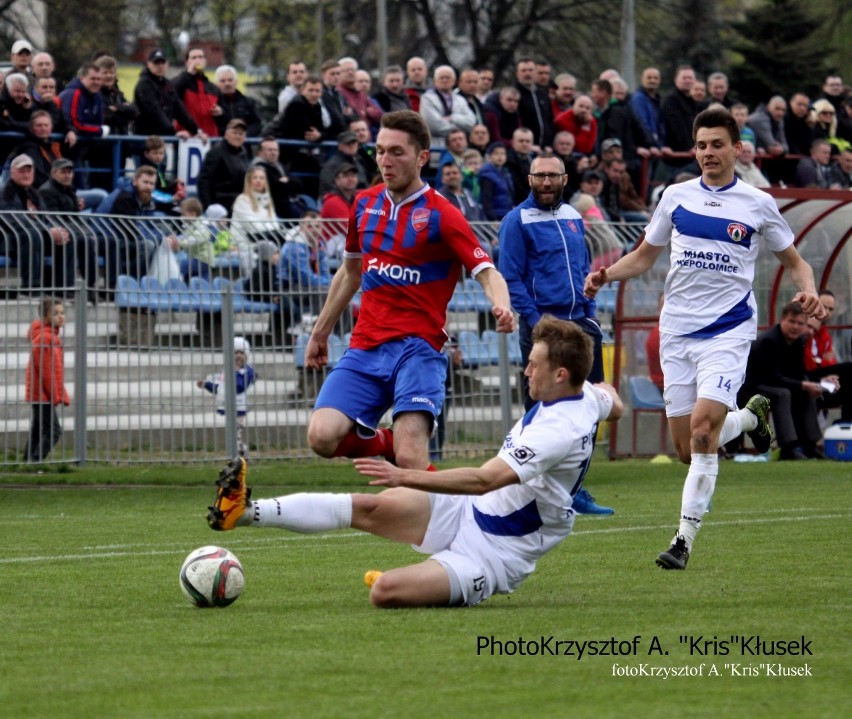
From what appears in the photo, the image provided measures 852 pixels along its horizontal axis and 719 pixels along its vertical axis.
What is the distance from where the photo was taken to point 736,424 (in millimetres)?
9562

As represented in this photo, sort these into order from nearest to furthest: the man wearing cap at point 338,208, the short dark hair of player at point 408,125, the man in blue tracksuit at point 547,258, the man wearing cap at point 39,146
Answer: the short dark hair of player at point 408,125 → the man in blue tracksuit at point 547,258 → the man wearing cap at point 338,208 → the man wearing cap at point 39,146

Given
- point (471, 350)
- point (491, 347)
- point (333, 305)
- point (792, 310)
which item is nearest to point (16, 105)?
point (471, 350)

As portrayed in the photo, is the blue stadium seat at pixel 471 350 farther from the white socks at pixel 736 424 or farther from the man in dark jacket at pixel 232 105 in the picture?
the white socks at pixel 736 424

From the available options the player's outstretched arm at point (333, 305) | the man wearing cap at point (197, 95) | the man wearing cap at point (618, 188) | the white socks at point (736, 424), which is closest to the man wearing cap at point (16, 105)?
the man wearing cap at point (197, 95)

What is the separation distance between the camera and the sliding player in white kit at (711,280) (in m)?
9.12

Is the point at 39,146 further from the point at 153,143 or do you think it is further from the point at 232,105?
the point at 232,105

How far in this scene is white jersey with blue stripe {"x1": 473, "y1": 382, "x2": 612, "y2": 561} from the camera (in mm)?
6988

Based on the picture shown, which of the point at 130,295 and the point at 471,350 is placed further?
the point at 471,350

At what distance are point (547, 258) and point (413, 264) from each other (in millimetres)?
3357

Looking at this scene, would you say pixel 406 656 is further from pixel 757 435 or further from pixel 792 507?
pixel 792 507

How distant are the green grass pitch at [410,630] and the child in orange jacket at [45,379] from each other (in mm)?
4243

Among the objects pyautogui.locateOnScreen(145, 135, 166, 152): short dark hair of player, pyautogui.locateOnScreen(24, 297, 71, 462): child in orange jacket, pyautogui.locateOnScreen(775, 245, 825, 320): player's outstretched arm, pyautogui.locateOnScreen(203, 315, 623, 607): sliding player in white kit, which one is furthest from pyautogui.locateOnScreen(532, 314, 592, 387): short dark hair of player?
pyautogui.locateOnScreen(145, 135, 166, 152): short dark hair of player

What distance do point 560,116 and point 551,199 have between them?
1103cm

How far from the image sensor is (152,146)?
Answer: 18891 mm
